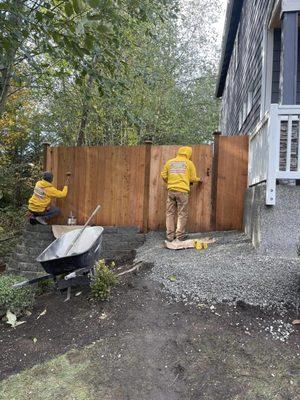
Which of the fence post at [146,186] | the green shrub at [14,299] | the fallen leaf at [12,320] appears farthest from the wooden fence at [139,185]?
the fallen leaf at [12,320]

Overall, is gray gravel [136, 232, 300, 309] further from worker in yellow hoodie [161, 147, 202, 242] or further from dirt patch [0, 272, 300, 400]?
worker in yellow hoodie [161, 147, 202, 242]

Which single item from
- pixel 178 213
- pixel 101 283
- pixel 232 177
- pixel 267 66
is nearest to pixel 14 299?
pixel 101 283

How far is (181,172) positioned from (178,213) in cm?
73

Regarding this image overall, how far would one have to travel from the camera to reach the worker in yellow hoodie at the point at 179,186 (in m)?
6.72

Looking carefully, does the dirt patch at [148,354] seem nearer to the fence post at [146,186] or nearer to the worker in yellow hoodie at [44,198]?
the fence post at [146,186]

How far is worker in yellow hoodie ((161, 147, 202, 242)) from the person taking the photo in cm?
672

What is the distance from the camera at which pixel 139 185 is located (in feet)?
25.8

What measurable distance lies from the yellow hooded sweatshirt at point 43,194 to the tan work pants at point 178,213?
95.9 inches

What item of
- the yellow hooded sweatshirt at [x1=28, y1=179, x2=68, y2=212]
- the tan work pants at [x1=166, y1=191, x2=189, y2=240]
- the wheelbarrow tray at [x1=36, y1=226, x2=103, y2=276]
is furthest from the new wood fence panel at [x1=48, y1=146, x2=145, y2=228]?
the wheelbarrow tray at [x1=36, y1=226, x2=103, y2=276]

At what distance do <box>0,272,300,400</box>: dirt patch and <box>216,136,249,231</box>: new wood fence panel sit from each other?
3.28 meters

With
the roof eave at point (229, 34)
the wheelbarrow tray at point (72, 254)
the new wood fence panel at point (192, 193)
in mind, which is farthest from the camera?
the roof eave at point (229, 34)

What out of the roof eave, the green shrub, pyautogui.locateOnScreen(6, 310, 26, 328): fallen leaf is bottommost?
pyautogui.locateOnScreen(6, 310, 26, 328): fallen leaf

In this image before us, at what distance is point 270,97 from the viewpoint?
6.89 metres

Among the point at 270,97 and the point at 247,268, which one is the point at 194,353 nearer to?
the point at 247,268
